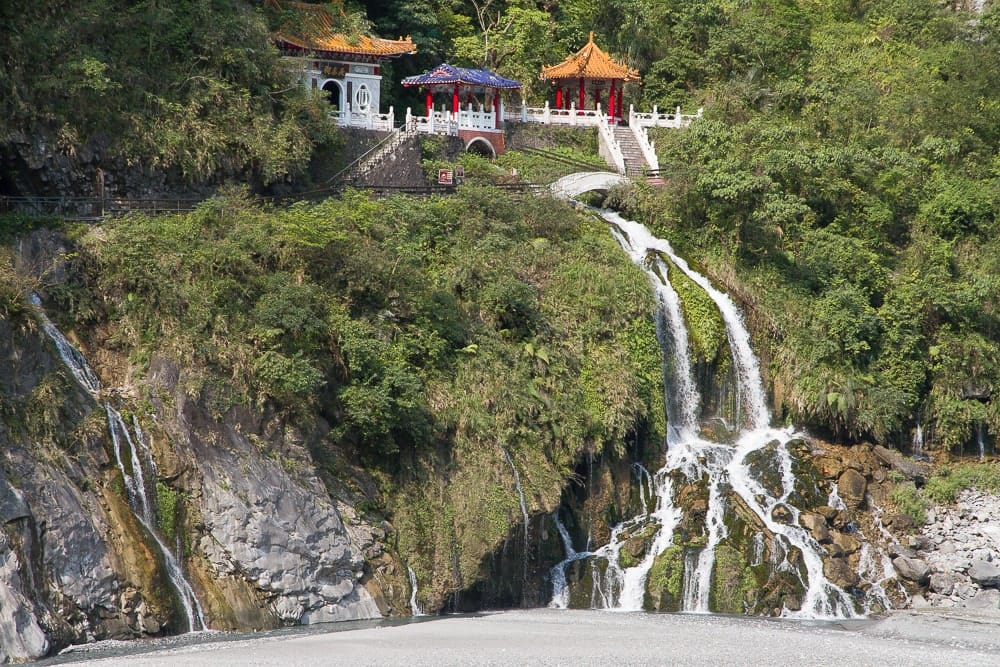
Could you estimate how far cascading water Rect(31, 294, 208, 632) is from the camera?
88.4 ft

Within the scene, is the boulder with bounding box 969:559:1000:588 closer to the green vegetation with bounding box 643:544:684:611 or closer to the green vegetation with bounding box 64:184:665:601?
the green vegetation with bounding box 643:544:684:611

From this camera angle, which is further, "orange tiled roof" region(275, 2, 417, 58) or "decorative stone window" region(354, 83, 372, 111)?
"decorative stone window" region(354, 83, 372, 111)

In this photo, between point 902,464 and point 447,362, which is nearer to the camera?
point 447,362

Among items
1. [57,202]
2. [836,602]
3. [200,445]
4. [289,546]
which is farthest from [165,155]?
[836,602]

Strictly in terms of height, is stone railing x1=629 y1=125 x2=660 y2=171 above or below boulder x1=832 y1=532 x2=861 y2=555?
above

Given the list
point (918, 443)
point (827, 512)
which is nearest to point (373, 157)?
point (827, 512)

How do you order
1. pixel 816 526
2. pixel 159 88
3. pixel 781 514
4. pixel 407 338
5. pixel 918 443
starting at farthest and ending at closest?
pixel 918 443
pixel 159 88
pixel 781 514
pixel 816 526
pixel 407 338

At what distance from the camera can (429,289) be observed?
35.3 meters

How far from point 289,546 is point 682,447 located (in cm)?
1357

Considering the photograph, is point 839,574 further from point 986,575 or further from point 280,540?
point 280,540

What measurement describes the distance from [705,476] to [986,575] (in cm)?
758

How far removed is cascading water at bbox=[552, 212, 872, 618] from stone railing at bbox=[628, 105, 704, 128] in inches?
469

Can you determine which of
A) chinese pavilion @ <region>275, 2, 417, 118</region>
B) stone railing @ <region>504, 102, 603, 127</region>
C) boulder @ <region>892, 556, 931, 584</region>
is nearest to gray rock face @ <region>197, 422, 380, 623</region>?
boulder @ <region>892, 556, 931, 584</region>

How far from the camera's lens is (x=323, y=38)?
47125 mm
